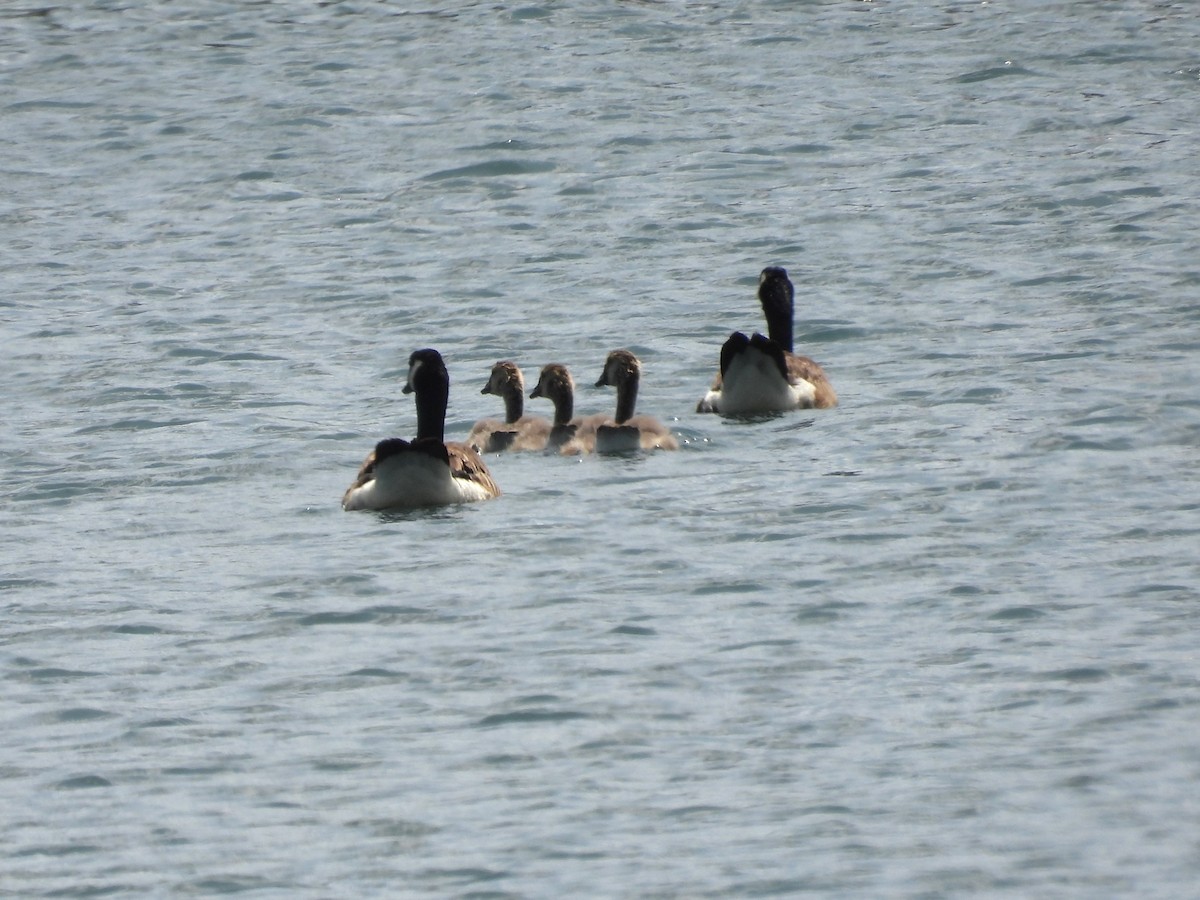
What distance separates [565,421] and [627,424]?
766 mm

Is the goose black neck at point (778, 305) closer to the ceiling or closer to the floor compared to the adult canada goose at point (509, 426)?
closer to the ceiling

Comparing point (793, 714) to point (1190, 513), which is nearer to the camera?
→ point (793, 714)

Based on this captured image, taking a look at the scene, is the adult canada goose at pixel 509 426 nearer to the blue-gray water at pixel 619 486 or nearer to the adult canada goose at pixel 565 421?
the adult canada goose at pixel 565 421

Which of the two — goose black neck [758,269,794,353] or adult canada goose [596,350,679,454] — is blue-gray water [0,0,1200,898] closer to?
adult canada goose [596,350,679,454]

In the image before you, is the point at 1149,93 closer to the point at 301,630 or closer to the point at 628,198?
the point at 628,198

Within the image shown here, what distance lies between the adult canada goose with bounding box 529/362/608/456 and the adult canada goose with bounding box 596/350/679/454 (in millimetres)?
174

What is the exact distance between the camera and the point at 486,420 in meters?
16.3

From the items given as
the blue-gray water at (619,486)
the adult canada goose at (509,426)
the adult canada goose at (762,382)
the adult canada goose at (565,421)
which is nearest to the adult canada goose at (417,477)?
the blue-gray water at (619,486)

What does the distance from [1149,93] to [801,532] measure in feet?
50.5

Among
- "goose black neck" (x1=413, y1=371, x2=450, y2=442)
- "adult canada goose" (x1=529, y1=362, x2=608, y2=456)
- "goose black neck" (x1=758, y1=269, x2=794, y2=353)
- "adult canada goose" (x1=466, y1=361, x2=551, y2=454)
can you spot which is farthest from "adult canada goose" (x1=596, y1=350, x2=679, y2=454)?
"goose black neck" (x1=758, y1=269, x2=794, y2=353)

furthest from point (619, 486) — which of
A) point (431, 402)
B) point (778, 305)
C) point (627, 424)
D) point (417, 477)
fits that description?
point (778, 305)

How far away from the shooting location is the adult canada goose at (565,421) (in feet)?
51.1

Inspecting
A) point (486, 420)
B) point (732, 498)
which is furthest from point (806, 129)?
point (732, 498)

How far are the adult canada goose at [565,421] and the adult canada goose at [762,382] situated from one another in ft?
3.02
